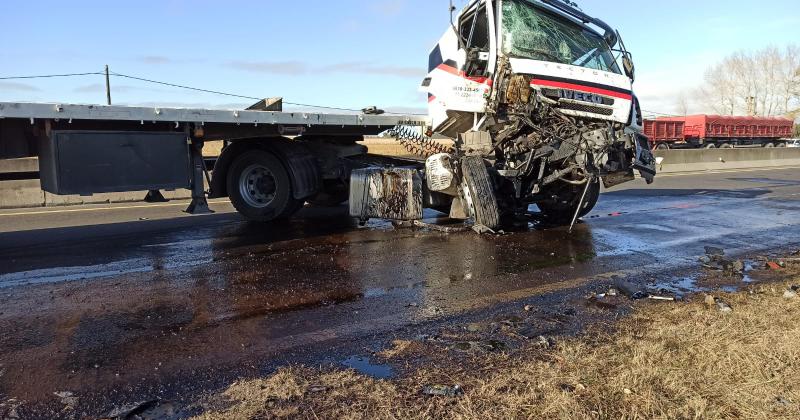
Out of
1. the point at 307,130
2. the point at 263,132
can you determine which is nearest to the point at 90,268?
the point at 263,132

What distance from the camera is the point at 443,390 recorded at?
2990 millimetres

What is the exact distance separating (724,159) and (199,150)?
2611cm

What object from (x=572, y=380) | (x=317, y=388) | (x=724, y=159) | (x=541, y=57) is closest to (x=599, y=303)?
(x=572, y=380)

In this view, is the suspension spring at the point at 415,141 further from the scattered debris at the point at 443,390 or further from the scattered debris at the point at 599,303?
the scattered debris at the point at 443,390

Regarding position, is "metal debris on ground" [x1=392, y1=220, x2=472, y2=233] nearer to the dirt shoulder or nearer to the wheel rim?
the wheel rim

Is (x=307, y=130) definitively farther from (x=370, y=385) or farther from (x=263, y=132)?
(x=370, y=385)

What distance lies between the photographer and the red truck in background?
38688 millimetres

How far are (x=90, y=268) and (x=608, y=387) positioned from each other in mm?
5359

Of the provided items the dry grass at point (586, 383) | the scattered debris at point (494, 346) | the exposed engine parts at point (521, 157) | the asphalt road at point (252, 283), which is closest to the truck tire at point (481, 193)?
the exposed engine parts at point (521, 157)

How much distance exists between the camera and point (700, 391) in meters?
2.88

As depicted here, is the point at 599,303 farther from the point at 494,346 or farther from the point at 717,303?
the point at 494,346

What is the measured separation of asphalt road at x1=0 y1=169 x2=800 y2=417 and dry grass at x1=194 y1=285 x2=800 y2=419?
48 centimetres

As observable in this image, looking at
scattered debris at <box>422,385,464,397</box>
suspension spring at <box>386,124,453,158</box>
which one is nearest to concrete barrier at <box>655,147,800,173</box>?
suspension spring at <box>386,124,453,158</box>

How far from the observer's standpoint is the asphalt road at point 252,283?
3.47m
